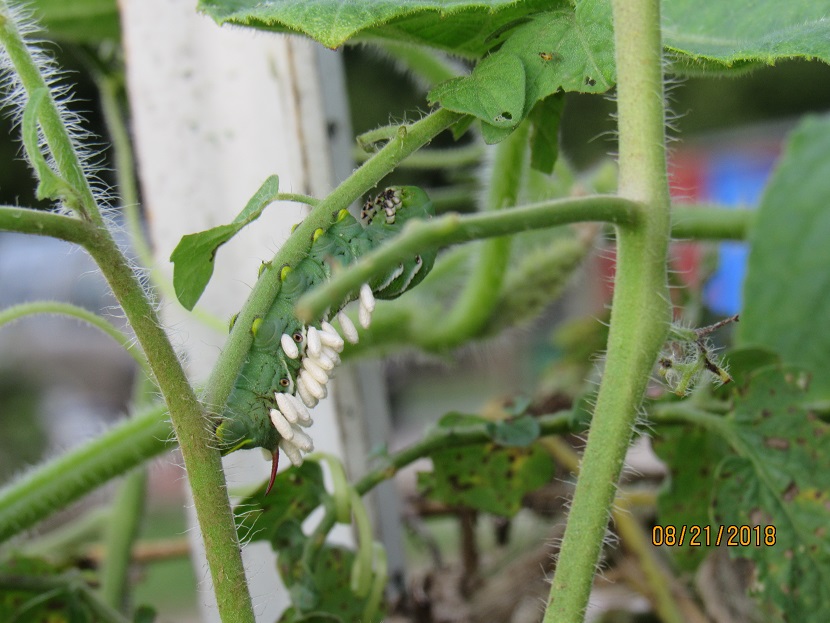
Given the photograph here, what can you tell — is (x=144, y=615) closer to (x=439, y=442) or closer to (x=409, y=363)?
(x=439, y=442)

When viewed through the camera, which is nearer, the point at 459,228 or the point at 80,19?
the point at 459,228

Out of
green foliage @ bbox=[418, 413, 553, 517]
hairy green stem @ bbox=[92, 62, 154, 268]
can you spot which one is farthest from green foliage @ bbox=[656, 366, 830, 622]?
hairy green stem @ bbox=[92, 62, 154, 268]

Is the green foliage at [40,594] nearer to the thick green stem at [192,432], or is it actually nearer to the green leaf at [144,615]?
the green leaf at [144,615]

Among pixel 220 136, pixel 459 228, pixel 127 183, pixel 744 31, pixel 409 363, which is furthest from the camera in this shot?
pixel 409 363

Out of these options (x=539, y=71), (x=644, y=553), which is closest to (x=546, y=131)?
(x=539, y=71)

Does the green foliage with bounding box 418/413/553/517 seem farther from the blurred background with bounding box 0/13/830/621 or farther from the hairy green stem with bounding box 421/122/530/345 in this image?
the blurred background with bounding box 0/13/830/621

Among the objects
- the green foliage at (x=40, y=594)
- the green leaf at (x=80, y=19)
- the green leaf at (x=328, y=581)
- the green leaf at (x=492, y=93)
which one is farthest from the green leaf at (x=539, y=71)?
the green leaf at (x=80, y=19)
